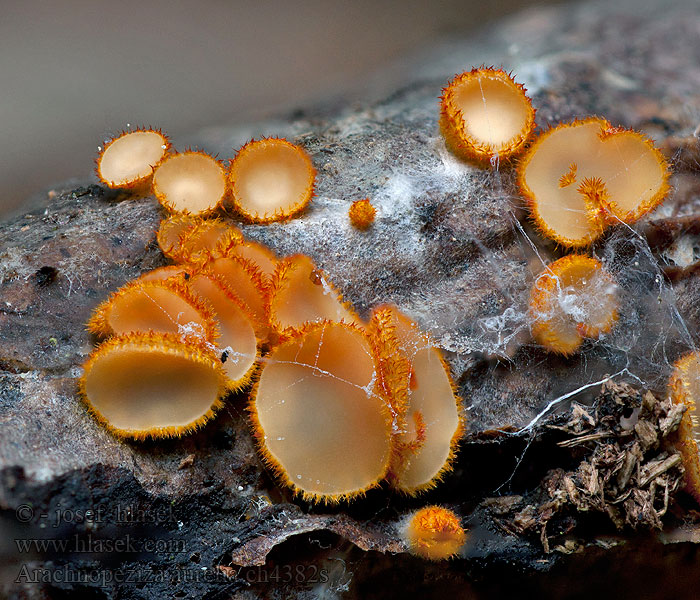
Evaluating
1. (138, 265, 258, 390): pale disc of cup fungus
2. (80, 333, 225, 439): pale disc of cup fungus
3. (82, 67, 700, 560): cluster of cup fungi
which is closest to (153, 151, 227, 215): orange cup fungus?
(82, 67, 700, 560): cluster of cup fungi

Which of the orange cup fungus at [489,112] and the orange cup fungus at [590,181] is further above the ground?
the orange cup fungus at [489,112]

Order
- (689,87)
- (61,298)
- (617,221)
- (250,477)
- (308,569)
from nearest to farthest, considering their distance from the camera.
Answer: (308,569), (250,477), (61,298), (617,221), (689,87)

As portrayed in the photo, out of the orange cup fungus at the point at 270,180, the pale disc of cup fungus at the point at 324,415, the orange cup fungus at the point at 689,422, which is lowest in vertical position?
the orange cup fungus at the point at 689,422

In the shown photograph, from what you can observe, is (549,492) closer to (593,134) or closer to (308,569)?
(308,569)

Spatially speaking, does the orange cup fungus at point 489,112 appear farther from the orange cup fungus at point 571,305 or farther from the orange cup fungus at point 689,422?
the orange cup fungus at point 689,422

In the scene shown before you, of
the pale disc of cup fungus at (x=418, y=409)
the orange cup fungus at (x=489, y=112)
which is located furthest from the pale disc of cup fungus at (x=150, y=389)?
the orange cup fungus at (x=489, y=112)

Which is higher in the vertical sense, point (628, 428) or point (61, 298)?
point (61, 298)

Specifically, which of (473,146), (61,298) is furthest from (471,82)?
(61,298)

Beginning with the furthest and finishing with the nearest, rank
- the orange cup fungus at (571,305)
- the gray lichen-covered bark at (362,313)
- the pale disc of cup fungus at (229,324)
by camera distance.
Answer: the orange cup fungus at (571,305) → the pale disc of cup fungus at (229,324) → the gray lichen-covered bark at (362,313)
